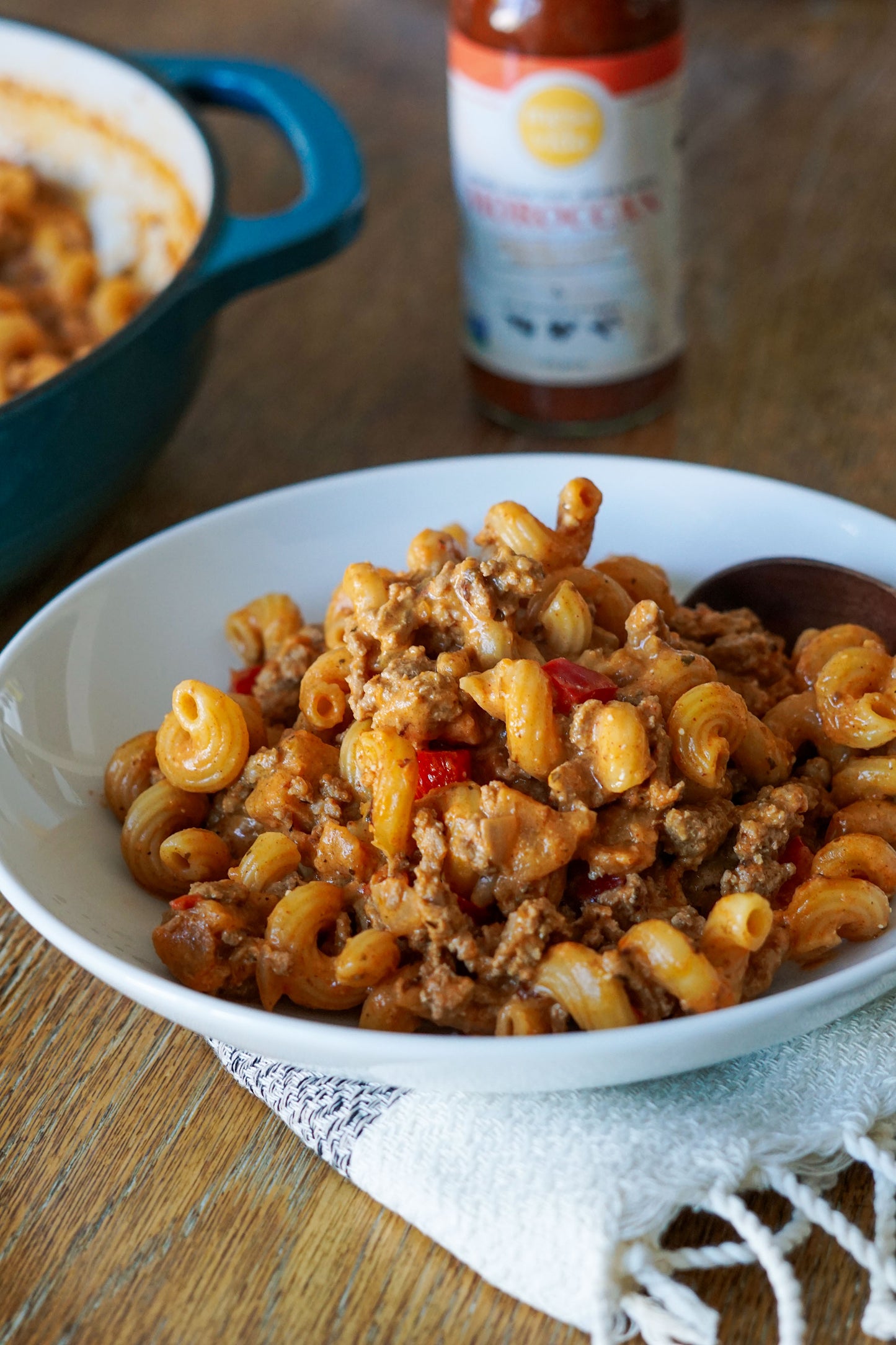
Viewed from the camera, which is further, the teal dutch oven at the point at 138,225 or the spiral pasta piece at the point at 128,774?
the teal dutch oven at the point at 138,225

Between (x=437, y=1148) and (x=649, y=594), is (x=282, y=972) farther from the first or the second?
(x=649, y=594)

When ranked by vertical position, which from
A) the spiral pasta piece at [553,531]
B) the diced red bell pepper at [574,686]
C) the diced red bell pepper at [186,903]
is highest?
the spiral pasta piece at [553,531]

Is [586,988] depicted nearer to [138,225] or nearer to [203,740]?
[203,740]

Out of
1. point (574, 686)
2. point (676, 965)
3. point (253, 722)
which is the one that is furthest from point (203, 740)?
point (676, 965)

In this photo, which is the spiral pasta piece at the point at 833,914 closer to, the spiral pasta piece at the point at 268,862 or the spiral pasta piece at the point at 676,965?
the spiral pasta piece at the point at 676,965

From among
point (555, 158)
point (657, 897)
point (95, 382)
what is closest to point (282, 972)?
point (657, 897)

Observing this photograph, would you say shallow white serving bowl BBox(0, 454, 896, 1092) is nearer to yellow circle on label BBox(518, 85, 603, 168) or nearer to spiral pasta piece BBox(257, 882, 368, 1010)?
spiral pasta piece BBox(257, 882, 368, 1010)

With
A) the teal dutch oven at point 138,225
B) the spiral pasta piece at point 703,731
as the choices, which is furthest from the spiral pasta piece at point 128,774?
the spiral pasta piece at point 703,731

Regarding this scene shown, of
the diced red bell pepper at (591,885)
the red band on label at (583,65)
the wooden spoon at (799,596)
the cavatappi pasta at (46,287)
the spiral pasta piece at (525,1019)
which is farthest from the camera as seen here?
the cavatappi pasta at (46,287)
